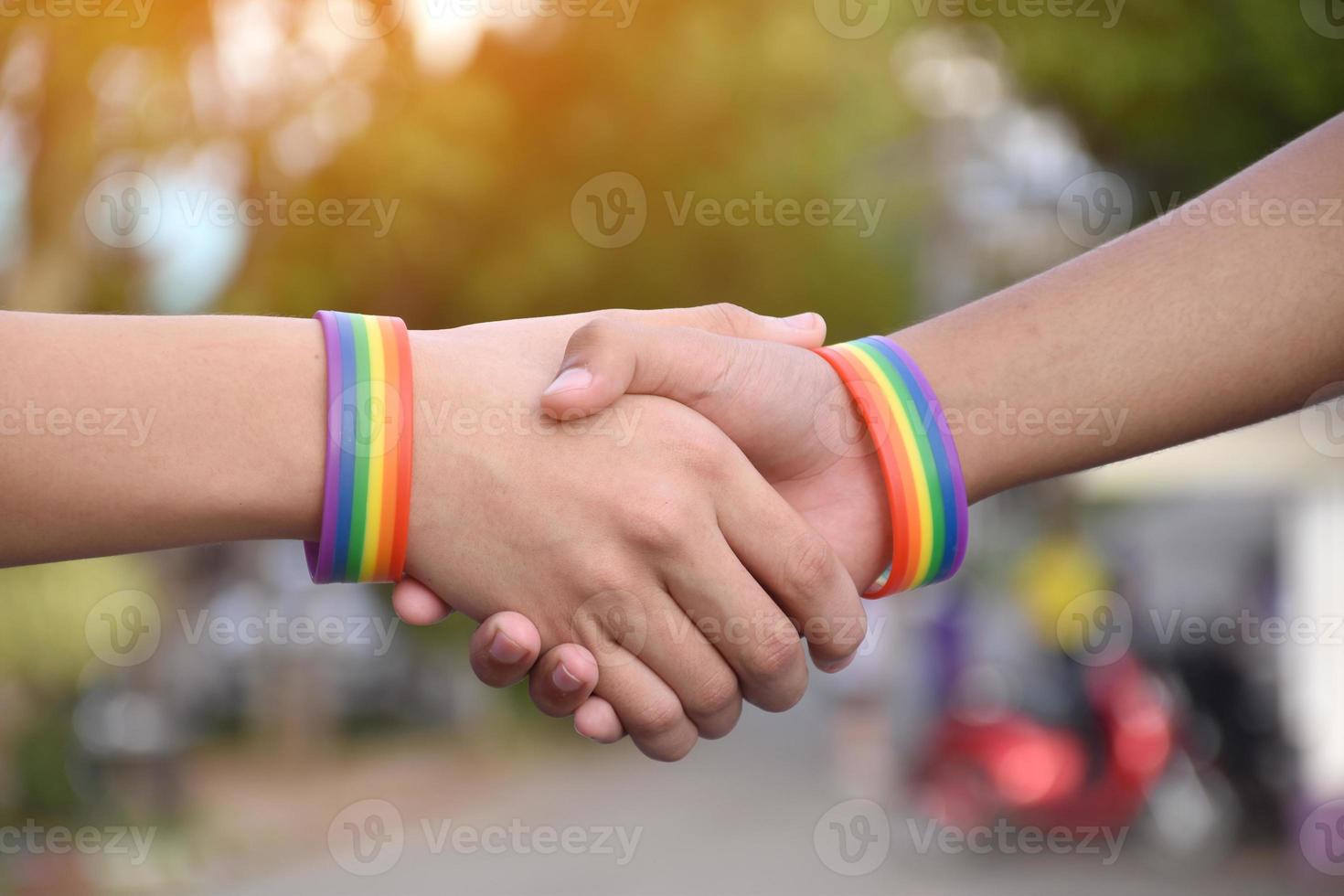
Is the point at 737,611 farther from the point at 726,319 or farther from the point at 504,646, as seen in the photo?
the point at 726,319

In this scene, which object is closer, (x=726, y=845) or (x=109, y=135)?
(x=109, y=135)

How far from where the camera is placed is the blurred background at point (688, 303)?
6.81 metres

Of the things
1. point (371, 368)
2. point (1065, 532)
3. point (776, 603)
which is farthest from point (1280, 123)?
point (1065, 532)

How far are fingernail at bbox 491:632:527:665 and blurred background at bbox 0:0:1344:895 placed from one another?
280 centimetres

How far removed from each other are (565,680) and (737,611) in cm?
33

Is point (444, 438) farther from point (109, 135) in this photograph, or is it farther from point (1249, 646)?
point (1249, 646)

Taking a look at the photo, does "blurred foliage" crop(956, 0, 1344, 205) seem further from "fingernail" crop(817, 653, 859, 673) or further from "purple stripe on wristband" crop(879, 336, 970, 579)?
"fingernail" crop(817, 653, 859, 673)

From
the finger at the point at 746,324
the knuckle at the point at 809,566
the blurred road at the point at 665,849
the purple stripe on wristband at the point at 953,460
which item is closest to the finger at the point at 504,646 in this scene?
the knuckle at the point at 809,566

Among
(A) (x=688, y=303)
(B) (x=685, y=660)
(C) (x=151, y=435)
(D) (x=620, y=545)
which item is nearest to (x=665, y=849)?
(A) (x=688, y=303)

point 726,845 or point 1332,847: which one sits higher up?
point 1332,847

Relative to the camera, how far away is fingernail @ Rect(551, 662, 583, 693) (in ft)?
6.95

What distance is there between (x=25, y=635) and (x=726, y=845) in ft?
14.8

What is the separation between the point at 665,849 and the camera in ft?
26.5

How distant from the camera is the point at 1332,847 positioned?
675 centimetres
